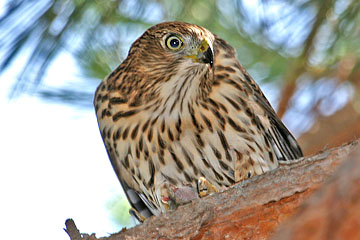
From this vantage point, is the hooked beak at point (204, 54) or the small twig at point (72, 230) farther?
the hooked beak at point (204, 54)

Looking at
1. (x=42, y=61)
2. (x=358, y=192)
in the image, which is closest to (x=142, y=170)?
(x=42, y=61)

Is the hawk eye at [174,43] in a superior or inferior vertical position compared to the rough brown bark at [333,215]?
superior

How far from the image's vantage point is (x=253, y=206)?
2953 millimetres

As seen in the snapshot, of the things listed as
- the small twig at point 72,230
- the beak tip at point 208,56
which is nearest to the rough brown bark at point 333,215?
the small twig at point 72,230

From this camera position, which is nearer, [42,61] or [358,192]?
[358,192]

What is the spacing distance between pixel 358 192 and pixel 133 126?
10.3ft

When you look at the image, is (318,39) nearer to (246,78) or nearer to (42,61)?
(246,78)

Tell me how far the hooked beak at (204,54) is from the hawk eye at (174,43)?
7.6 inches

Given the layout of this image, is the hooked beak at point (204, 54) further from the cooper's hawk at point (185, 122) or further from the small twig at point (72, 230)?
the small twig at point (72, 230)

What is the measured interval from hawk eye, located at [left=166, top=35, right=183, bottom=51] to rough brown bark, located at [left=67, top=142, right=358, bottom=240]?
132 cm

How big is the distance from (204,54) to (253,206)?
1.26 m

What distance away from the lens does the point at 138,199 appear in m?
4.69

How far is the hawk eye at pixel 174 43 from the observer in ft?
13.3

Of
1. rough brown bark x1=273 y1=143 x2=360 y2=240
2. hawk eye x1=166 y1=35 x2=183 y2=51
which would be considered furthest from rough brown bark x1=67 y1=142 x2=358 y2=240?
rough brown bark x1=273 y1=143 x2=360 y2=240
